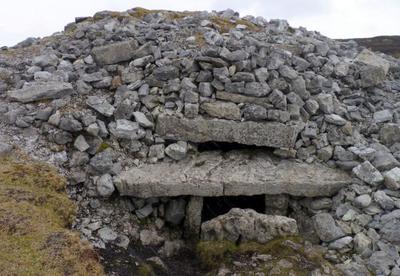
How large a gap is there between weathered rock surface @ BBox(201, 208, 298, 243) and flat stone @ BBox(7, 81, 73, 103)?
674 centimetres

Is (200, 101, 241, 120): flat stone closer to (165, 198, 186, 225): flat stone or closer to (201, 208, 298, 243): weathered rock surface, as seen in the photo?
(165, 198, 186, 225): flat stone

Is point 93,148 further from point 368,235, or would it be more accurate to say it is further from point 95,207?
point 368,235

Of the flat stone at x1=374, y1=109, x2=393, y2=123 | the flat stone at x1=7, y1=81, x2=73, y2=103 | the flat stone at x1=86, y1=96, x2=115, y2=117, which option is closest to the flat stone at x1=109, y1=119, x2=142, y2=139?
the flat stone at x1=86, y1=96, x2=115, y2=117

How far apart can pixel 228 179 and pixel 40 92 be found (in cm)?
686

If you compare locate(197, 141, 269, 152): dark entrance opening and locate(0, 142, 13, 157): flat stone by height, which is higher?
locate(0, 142, 13, 157): flat stone

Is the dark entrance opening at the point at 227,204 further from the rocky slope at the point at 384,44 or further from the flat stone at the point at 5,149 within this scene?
the rocky slope at the point at 384,44

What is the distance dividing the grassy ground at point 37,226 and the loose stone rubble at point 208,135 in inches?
23.7

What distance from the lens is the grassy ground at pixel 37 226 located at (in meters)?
10.2

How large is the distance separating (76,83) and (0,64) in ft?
12.3

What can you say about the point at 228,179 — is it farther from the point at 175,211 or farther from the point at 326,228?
the point at 326,228

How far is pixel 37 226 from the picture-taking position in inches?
444

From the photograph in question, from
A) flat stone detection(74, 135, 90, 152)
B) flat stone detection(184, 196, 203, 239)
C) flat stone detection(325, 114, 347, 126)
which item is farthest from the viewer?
flat stone detection(325, 114, 347, 126)

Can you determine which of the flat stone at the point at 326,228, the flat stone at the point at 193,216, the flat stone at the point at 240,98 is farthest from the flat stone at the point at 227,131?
the flat stone at the point at 326,228

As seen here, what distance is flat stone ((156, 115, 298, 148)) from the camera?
14.6 meters
